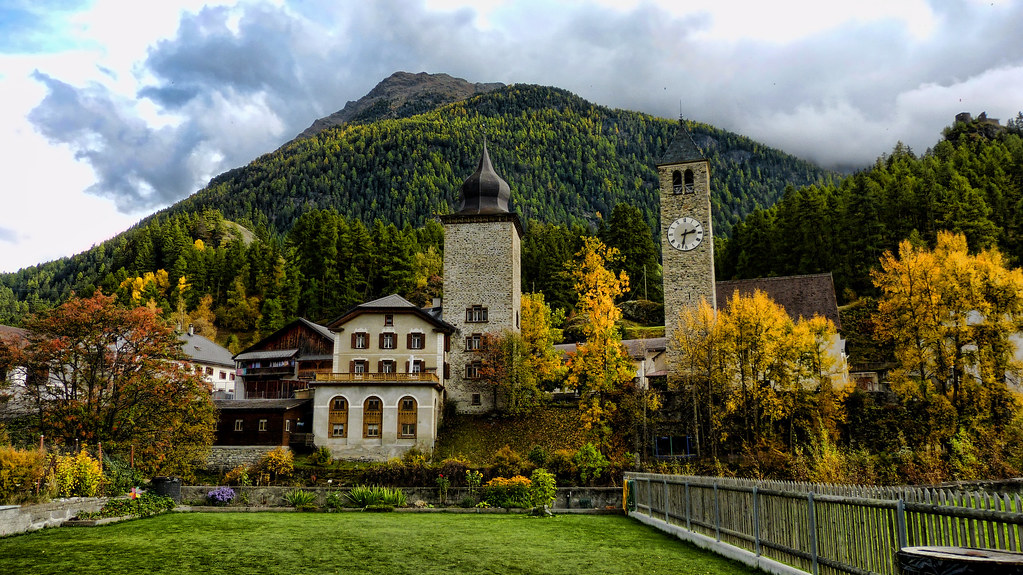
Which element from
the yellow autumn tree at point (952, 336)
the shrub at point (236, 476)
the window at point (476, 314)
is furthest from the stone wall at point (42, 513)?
the yellow autumn tree at point (952, 336)

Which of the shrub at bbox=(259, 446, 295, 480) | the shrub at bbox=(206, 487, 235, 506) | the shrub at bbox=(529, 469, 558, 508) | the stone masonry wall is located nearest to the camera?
the shrub at bbox=(529, 469, 558, 508)

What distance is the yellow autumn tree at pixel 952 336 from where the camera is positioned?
35.5 meters

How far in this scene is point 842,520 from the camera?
10594 mm

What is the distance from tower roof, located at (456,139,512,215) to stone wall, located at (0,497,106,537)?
3521 centimetres

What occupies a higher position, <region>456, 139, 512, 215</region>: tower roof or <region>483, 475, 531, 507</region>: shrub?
<region>456, 139, 512, 215</region>: tower roof

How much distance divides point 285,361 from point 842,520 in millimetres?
51918

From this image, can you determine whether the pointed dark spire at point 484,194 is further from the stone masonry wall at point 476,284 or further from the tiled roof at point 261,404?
the tiled roof at point 261,404

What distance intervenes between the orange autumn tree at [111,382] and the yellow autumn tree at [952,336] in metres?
33.9

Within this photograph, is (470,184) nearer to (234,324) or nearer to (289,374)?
(289,374)

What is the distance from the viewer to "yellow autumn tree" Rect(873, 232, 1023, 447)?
3547cm

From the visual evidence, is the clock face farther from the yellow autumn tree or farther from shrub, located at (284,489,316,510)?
shrub, located at (284,489,316,510)

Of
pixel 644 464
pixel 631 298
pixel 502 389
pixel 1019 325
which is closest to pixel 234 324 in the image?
pixel 631 298

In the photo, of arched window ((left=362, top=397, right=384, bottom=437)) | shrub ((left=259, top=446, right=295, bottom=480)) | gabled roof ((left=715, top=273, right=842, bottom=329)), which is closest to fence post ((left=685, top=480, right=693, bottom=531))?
shrub ((left=259, top=446, right=295, bottom=480))

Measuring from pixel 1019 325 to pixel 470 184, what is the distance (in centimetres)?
3439
